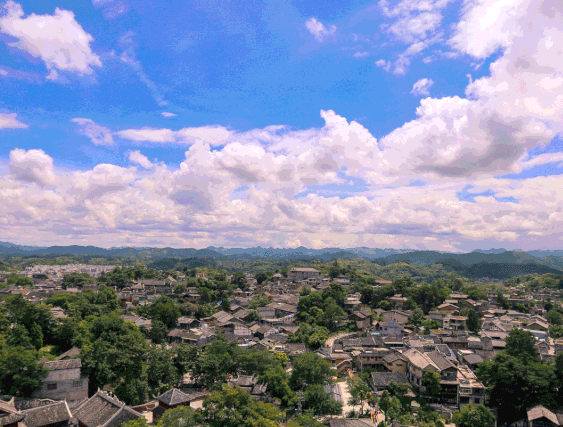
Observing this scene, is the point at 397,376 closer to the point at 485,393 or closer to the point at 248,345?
the point at 485,393

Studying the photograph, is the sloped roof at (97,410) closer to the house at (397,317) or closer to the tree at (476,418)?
the tree at (476,418)

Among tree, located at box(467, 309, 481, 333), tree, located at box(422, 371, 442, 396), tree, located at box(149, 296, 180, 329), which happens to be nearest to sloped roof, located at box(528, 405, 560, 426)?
tree, located at box(422, 371, 442, 396)

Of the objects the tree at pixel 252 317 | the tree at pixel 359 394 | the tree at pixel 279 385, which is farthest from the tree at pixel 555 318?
the tree at pixel 279 385

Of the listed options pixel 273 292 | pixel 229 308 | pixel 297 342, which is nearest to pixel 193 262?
pixel 273 292

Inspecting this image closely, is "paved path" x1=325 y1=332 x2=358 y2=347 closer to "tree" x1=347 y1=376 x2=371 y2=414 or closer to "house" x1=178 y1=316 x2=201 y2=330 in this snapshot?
"tree" x1=347 y1=376 x2=371 y2=414

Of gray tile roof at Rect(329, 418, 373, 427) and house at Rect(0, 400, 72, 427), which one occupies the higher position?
house at Rect(0, 400, 72, 427)

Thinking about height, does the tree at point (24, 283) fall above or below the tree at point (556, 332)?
above

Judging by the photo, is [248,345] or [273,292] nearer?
[248,345]
